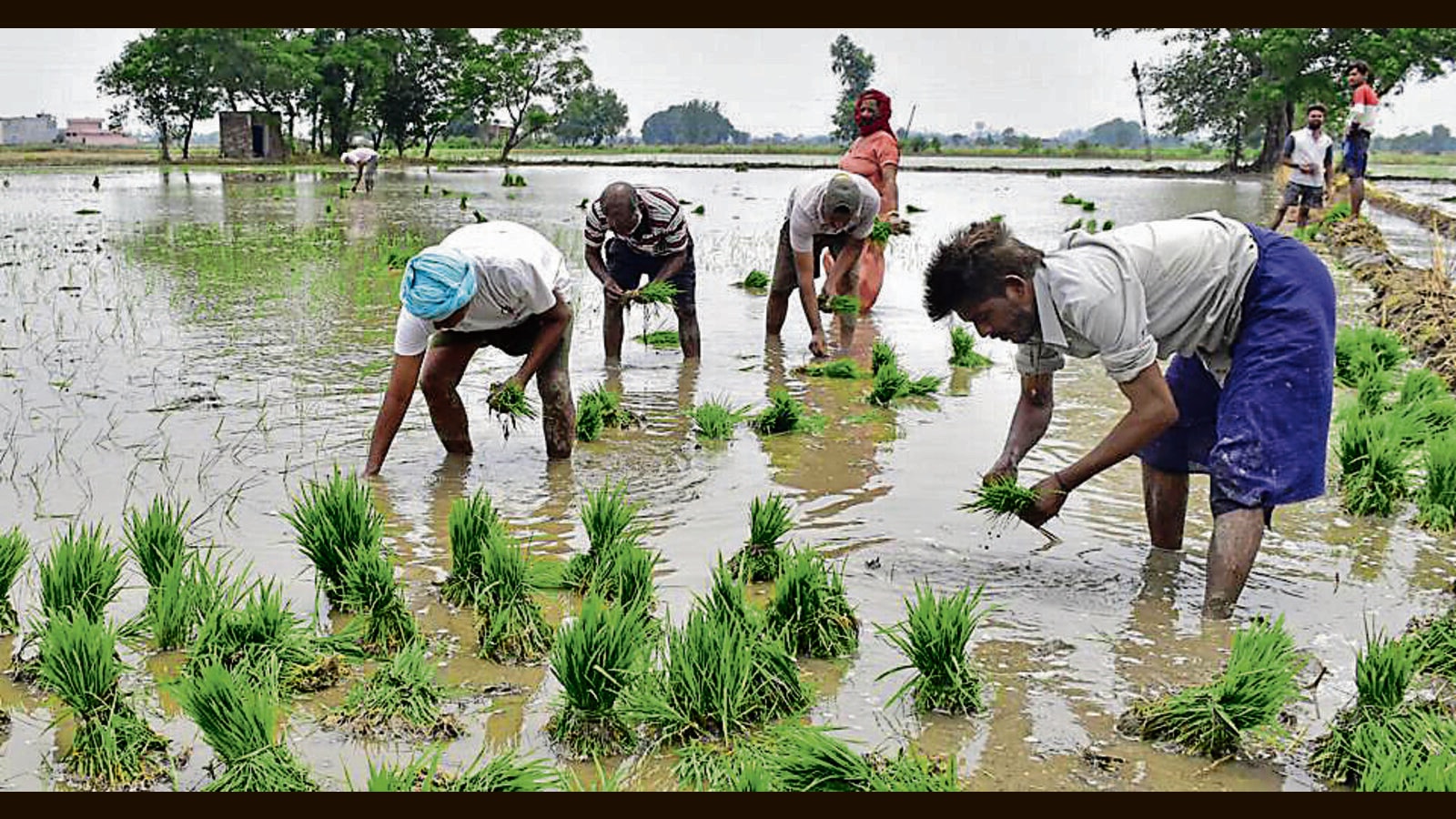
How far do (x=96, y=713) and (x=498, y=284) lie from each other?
2550 millimetres

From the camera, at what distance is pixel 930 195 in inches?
1042

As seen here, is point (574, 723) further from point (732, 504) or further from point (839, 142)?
point (839, 142)

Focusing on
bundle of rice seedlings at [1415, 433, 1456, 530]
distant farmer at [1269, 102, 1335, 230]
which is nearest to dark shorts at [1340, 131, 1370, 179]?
distant farmer at [1269, 102, 1335, 230]

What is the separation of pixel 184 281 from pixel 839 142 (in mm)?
64389

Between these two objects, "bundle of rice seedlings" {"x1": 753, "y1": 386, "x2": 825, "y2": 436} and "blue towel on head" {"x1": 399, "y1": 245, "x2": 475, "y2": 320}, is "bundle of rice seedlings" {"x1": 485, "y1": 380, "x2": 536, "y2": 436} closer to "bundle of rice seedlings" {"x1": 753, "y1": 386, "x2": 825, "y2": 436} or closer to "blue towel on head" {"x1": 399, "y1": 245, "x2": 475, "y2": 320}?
"blue towel on head" {"x1": 399, "y1": 245, "x2": 475, "y2": 320}

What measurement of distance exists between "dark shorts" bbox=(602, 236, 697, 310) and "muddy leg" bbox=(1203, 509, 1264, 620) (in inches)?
174

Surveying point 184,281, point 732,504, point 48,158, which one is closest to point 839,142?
point 48,158

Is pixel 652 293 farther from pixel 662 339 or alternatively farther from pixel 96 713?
pixel 96 713

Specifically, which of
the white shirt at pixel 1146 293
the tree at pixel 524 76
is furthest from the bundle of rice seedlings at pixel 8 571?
the tree at pixel 524 76

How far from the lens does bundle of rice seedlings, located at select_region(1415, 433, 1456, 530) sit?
485 centimetres

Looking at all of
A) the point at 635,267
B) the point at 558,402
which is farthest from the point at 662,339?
the point at 558,402

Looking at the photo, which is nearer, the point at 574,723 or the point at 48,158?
the point at 574,723

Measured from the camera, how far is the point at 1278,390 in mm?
3814
